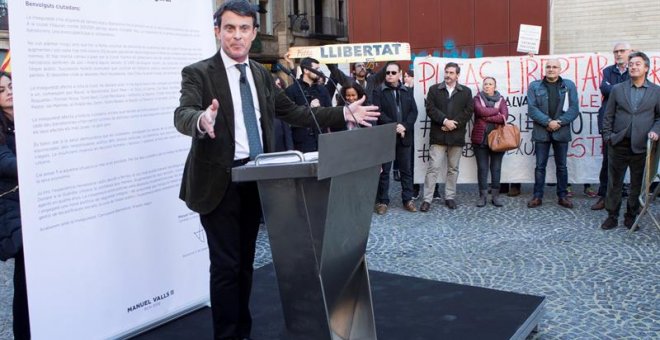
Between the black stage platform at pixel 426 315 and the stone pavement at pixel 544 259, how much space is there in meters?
0.25

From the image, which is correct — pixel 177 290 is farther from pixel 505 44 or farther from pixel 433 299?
pixel 505 44

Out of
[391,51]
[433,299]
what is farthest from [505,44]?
[433,299]

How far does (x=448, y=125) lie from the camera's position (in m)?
8.01

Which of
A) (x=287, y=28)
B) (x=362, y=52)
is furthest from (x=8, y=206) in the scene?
(x=287, y=28)

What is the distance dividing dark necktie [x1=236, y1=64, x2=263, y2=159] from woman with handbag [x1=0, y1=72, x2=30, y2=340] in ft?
4.03

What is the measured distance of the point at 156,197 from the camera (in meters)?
3.82

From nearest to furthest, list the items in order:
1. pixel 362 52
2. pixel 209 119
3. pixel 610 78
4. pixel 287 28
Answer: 1. pixel 209 119
2. pixel 610 78
3. pixel 362 52
4. pixel 287 28

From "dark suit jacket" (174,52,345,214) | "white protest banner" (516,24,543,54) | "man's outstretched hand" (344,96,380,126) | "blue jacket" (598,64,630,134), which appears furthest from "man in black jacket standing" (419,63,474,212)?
"dark suit jacket" (174,52,345,214)

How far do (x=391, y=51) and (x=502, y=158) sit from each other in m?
5.60

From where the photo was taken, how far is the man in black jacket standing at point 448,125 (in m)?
8.08

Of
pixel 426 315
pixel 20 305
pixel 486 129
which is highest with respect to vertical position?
pixel 486 129

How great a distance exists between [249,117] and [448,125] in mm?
5150

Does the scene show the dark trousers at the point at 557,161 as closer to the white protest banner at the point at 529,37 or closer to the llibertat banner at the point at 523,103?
the llibertat banner at the point at 523,103

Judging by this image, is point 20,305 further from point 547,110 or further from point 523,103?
point 523,103
